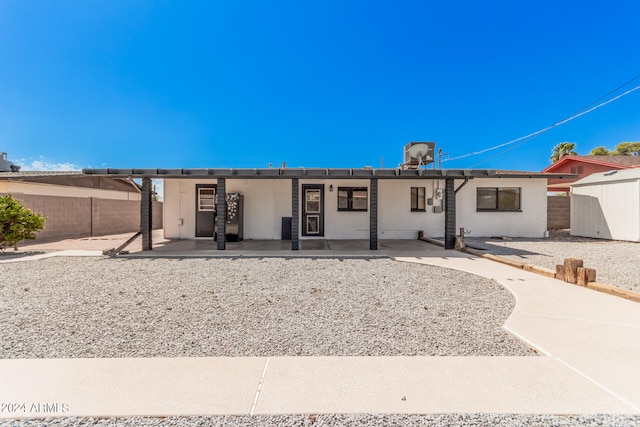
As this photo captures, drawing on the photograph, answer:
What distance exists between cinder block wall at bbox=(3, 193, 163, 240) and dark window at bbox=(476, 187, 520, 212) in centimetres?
1834

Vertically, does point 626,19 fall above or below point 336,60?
above

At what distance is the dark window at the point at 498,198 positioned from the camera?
1211cm

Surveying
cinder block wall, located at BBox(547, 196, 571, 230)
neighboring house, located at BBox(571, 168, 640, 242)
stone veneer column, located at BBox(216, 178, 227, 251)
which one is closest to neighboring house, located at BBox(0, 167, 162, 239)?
stone veneer column, located at BBox(216, 178, 227, 251)

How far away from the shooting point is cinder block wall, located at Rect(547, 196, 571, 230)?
14.6 metres

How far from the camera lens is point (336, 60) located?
15.8 m

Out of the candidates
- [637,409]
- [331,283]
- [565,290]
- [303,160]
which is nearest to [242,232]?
[303,160]

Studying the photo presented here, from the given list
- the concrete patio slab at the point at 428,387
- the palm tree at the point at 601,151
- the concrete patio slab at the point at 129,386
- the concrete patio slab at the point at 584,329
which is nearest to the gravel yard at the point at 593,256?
the concrete patio slab at the point at 584,329

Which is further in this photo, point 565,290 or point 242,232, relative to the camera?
point 242,232

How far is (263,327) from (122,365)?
136cm

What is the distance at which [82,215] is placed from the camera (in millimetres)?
13570

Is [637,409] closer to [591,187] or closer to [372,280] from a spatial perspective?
[372,280]

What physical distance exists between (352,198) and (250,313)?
851cm

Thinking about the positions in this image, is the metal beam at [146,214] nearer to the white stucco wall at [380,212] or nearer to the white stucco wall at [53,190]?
the white stucco wall at [380,212]

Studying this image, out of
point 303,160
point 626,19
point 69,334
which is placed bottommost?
point 69,334
